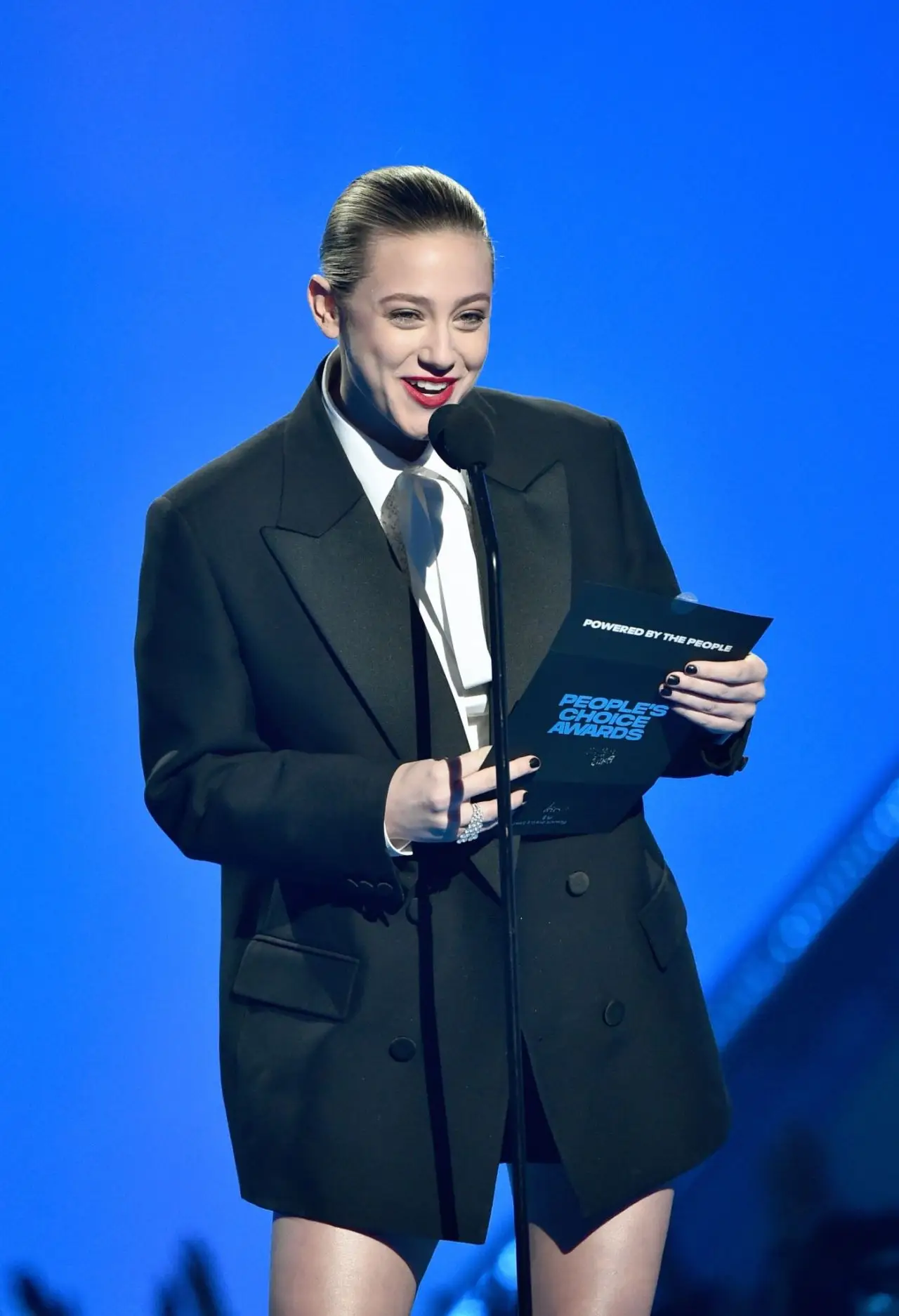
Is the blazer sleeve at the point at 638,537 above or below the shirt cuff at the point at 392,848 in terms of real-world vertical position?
above

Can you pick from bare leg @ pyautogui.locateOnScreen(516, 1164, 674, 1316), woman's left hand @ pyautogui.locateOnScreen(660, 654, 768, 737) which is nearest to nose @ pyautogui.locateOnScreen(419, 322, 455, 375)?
woman's left hand @ pyautogui.locateOnScreen(660, 654, 768, 737)

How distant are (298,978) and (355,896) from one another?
0.09 metres

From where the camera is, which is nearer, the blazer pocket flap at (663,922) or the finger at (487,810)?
the finger at (487,810)

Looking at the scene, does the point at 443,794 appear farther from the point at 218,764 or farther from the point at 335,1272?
the point at 335,1272

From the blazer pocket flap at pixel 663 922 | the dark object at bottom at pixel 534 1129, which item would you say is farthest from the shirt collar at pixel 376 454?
the dark object at bottom at pixel 534 1129

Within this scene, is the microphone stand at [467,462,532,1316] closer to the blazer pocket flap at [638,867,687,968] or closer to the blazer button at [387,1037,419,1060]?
the blazer button at [387,1037,419,1060]

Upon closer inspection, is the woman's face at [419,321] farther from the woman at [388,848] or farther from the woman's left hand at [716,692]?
the woman's left hand at [716,692]

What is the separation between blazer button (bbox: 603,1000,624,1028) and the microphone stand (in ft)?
0.93

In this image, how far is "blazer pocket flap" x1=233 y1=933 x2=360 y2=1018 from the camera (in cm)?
143

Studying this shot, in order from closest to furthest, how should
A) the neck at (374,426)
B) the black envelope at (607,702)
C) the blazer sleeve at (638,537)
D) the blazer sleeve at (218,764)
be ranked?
the black envelope at (607,702) < the blazer sleeve at (218,764) < the neck at (374,426) < the blazer sleeve at (638,537)

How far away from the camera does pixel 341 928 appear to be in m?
1.45

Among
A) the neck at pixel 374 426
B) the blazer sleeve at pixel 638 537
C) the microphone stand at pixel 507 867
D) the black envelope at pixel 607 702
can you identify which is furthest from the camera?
the blazer sleeve at pixel 638 537

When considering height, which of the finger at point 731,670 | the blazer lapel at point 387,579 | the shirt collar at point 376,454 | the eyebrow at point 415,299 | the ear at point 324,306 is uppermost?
the ear at point 324,306

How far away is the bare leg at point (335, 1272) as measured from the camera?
140cm
